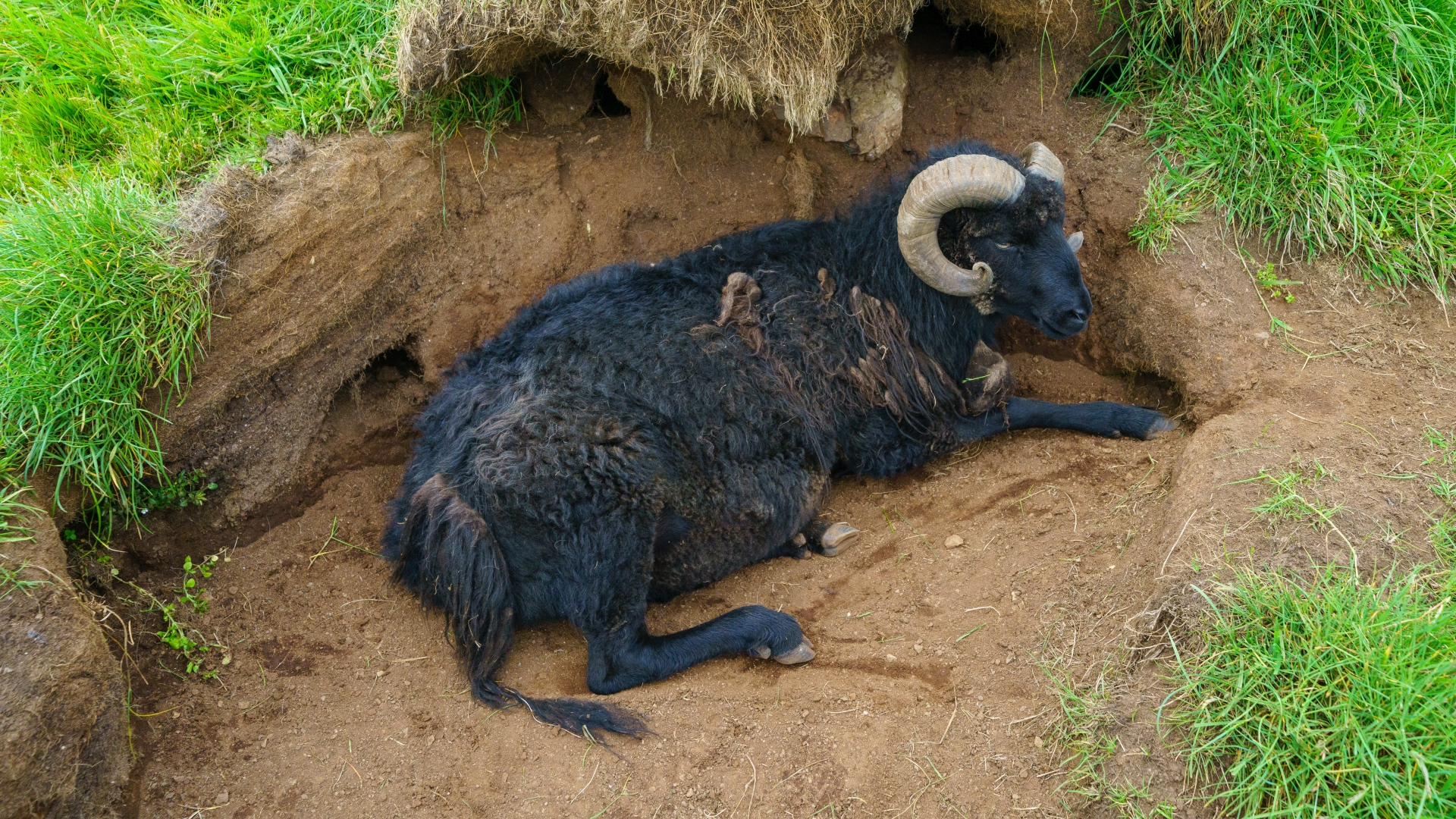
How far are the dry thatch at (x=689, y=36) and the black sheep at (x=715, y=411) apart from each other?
666mm

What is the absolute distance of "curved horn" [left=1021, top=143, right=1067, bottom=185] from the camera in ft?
13.9

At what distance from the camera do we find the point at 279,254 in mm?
4148

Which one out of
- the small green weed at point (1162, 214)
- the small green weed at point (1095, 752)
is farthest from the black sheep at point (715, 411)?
the small green weed at point (1095, 752)

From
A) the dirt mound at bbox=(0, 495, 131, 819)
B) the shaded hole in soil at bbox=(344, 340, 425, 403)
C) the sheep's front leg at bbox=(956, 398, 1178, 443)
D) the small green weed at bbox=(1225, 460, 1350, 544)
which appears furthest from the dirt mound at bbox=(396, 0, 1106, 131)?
the dirt mound at bbox=(0, 495, 131, 819)

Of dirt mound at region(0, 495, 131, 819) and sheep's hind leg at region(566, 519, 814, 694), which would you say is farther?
sheep's hind leg at region(566, 519, 814, 694)

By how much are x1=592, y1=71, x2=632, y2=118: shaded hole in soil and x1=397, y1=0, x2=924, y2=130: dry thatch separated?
2.52 ft

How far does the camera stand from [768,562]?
14.3 ft

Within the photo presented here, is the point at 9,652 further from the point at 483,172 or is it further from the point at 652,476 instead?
the point at 483,172

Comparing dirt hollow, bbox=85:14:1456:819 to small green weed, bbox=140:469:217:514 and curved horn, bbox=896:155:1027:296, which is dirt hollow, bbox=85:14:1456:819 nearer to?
small green weed, bbox=140:469:217:514

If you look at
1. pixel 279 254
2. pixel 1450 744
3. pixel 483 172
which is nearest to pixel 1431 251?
pixel 1450 744

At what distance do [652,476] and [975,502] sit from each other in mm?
1501

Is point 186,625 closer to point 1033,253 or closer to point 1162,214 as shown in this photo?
point 1033,253

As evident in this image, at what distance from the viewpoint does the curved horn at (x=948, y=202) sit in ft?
12.9

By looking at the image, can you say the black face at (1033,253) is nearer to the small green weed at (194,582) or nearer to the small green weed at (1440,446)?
the small green weed at (1440,446)
